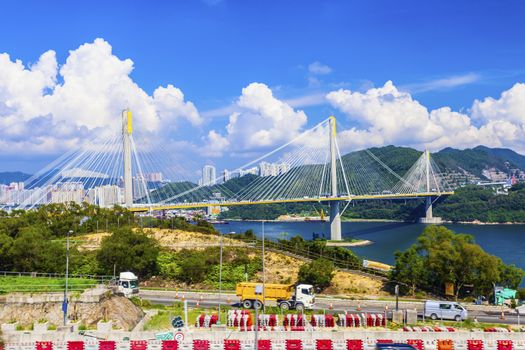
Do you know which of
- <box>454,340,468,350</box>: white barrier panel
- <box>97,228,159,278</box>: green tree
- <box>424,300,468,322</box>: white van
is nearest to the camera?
<box>454,340,468,350</box>: white barrier panel

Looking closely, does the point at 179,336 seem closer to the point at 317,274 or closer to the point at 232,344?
the point at 232,344

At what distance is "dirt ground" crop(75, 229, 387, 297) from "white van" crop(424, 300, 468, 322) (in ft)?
22.0

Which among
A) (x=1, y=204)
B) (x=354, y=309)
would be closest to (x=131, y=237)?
(x=354, y=309)

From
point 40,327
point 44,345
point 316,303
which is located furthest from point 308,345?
point 40,327

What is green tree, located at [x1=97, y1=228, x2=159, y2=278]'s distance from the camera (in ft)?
106

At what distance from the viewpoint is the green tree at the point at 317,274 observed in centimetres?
2997

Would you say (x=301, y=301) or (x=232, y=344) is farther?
(x=301, y=301)

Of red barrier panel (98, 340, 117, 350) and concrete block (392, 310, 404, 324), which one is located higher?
concrete block (392, 310, 404, 324)

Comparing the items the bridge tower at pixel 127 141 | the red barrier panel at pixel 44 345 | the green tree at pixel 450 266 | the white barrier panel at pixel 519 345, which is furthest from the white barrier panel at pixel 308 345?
the bridge tower at pixel 127 141

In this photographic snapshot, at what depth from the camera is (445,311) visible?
2264cm

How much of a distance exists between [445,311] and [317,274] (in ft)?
28.6

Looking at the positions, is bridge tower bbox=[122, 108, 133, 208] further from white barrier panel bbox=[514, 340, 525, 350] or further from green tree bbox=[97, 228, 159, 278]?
white barrier panel bbox=[514, 340, 525, 350]

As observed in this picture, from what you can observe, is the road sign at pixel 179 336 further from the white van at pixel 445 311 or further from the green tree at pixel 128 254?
the green tree at pixel 128 254

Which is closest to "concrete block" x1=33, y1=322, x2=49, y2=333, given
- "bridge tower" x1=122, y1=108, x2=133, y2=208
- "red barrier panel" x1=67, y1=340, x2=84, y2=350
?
"red barrier panel" x1=67, y1=340, x2=84, y2=350
